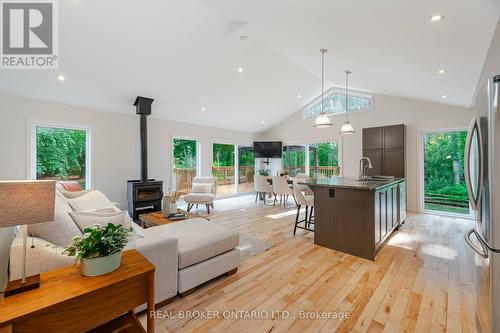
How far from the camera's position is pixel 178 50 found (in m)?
3.74

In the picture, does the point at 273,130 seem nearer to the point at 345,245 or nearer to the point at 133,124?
the point at 133,124

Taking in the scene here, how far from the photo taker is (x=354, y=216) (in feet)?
9.45

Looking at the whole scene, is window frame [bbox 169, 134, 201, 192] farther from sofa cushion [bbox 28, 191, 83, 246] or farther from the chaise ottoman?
sofa cushion [bbox 28, 191, 83, 246]

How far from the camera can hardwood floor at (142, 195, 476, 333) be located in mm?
1718

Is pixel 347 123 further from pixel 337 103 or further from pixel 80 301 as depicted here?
pixel 80 301

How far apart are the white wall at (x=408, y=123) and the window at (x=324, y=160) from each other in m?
0.22

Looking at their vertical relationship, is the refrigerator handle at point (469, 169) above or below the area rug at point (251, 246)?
Result: above

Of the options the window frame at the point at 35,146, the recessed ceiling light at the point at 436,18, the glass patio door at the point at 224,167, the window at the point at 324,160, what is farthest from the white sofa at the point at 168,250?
the window at the point at 324,160

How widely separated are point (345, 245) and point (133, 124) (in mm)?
5163

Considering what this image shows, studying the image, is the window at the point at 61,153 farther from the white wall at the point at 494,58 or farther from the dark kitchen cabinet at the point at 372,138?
the dark kitchen cabinet at the point at 372,138

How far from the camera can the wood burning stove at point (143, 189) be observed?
15.1 ft

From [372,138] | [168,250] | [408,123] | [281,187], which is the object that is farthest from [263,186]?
[168,250]

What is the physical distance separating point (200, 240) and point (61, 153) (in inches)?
163

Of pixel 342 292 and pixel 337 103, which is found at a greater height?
pixel 337 103
